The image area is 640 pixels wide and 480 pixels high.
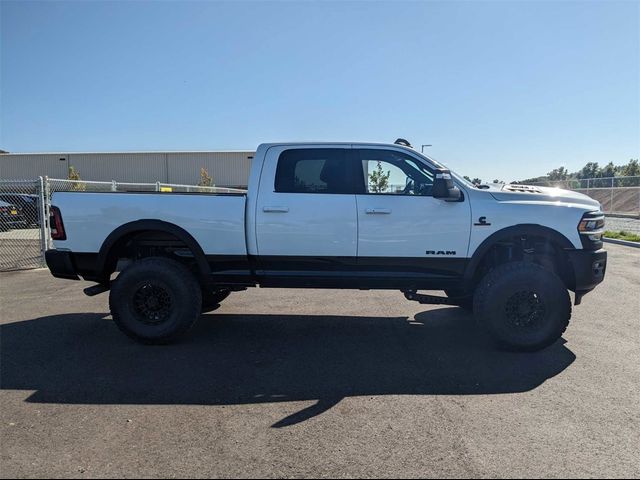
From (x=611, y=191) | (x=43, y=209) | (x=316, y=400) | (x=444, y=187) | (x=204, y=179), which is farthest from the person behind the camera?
(x=204, y=179)

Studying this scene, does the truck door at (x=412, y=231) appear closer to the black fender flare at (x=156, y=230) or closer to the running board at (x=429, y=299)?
A: the running board at (x=429, y=299)

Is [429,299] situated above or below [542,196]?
below

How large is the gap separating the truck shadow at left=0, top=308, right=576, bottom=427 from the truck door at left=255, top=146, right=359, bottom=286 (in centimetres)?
88

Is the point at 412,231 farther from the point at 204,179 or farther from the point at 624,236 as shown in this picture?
the point at 204,179

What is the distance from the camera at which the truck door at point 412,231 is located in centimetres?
485

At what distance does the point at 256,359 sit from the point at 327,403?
1.20 metres

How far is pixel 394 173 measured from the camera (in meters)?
5.09

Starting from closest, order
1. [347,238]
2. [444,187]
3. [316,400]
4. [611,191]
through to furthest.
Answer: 1. [316,400]
2. [444,187]
3. [347,238]
4. [611,191]

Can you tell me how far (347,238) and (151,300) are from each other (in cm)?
228

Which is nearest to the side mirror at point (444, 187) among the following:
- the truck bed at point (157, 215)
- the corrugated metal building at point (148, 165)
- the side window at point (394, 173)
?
the side window at point (394, 173)

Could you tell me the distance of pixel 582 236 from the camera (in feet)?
15.8

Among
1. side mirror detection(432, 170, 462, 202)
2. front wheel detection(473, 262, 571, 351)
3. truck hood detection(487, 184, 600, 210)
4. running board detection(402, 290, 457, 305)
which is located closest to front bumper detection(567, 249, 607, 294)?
front wheel detection(473, 262, 571, 351)

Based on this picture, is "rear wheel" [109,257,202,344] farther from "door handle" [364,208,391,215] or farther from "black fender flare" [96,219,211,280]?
"door handle" [364,208,391,215]

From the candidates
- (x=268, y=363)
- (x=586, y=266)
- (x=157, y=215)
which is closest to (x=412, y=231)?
(x=586, y=266)
